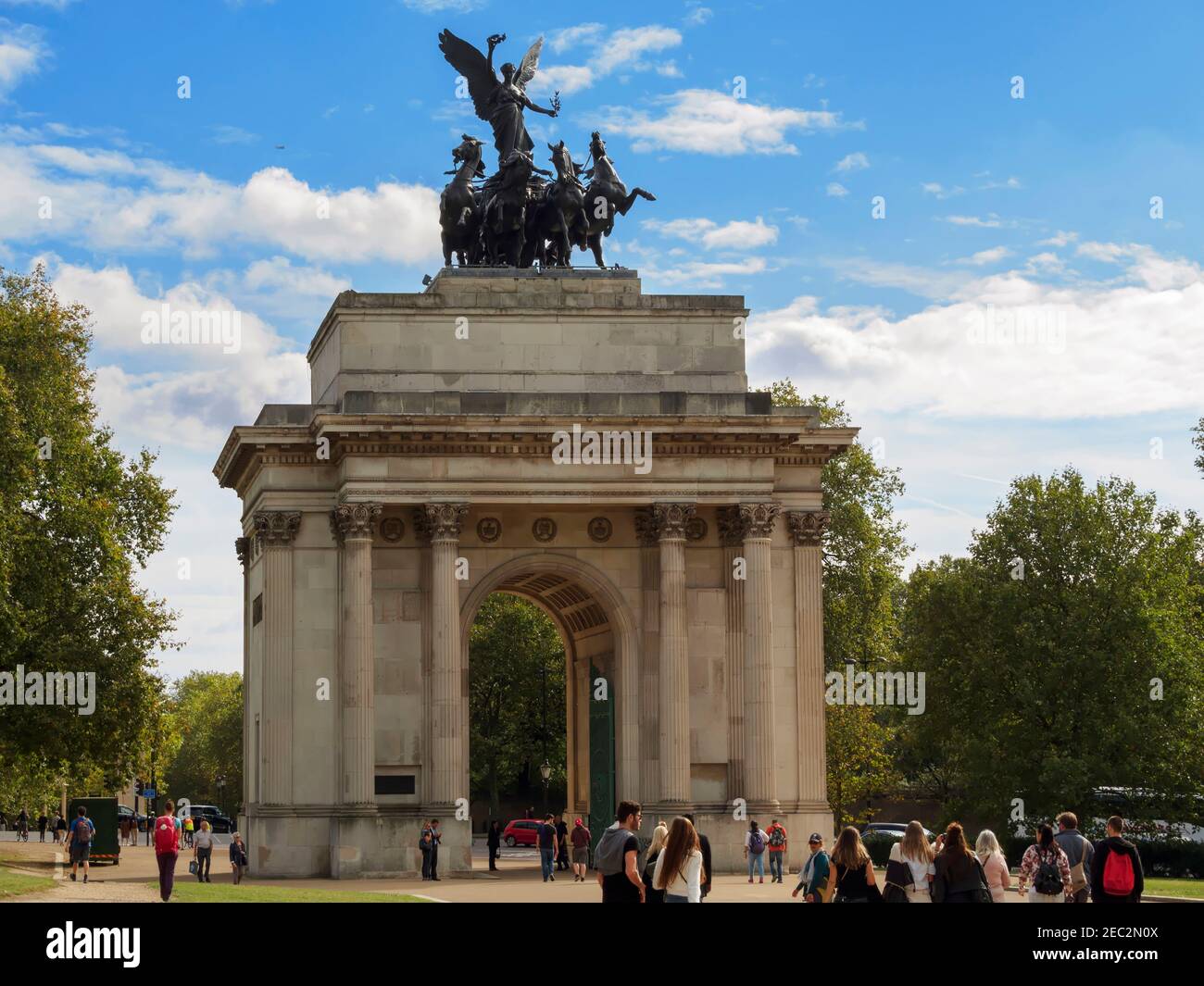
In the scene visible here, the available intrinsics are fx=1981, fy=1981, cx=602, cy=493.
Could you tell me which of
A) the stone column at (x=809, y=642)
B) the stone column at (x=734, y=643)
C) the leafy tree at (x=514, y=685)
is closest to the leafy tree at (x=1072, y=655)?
the stone column at (x=809, y=642)

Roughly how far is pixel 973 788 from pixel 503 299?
27025 millimetres

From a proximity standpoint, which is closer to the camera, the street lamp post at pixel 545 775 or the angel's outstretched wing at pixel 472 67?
the angel's outstretched wing at pixel 472 67

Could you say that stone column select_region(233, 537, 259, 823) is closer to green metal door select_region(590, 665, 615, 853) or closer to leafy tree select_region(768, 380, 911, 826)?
green metal door select_region(590, 665, 615, 853)

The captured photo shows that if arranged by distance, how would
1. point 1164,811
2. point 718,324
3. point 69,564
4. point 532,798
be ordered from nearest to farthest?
point 718,324
point 69,564
point 1164,811
point 532,798

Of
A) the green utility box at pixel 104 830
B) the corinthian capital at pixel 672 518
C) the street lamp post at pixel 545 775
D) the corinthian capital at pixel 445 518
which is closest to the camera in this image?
the corinthian capital at pixel 445 518

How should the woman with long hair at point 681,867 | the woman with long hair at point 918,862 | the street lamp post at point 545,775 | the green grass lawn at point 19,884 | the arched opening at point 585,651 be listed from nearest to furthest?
the woman with long hair at point 681,867 < the woman with long hair at point 918,862 < the green grass lawn at point 19,884 < the arched opening at point 585,651 < the street lamp post at point 545,775

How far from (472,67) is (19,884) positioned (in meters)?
28.4

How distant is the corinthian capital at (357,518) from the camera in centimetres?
4997

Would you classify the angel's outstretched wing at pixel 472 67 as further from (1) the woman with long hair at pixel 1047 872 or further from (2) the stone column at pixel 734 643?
(1) the woman with long hair at pixel 1047 872

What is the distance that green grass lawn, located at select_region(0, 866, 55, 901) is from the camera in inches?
1421

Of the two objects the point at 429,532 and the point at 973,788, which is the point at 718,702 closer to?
the point at 429,532

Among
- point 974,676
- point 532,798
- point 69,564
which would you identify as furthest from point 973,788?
point 532,798

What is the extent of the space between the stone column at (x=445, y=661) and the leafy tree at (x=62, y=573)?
40.8 feet

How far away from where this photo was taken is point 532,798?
355 ft
